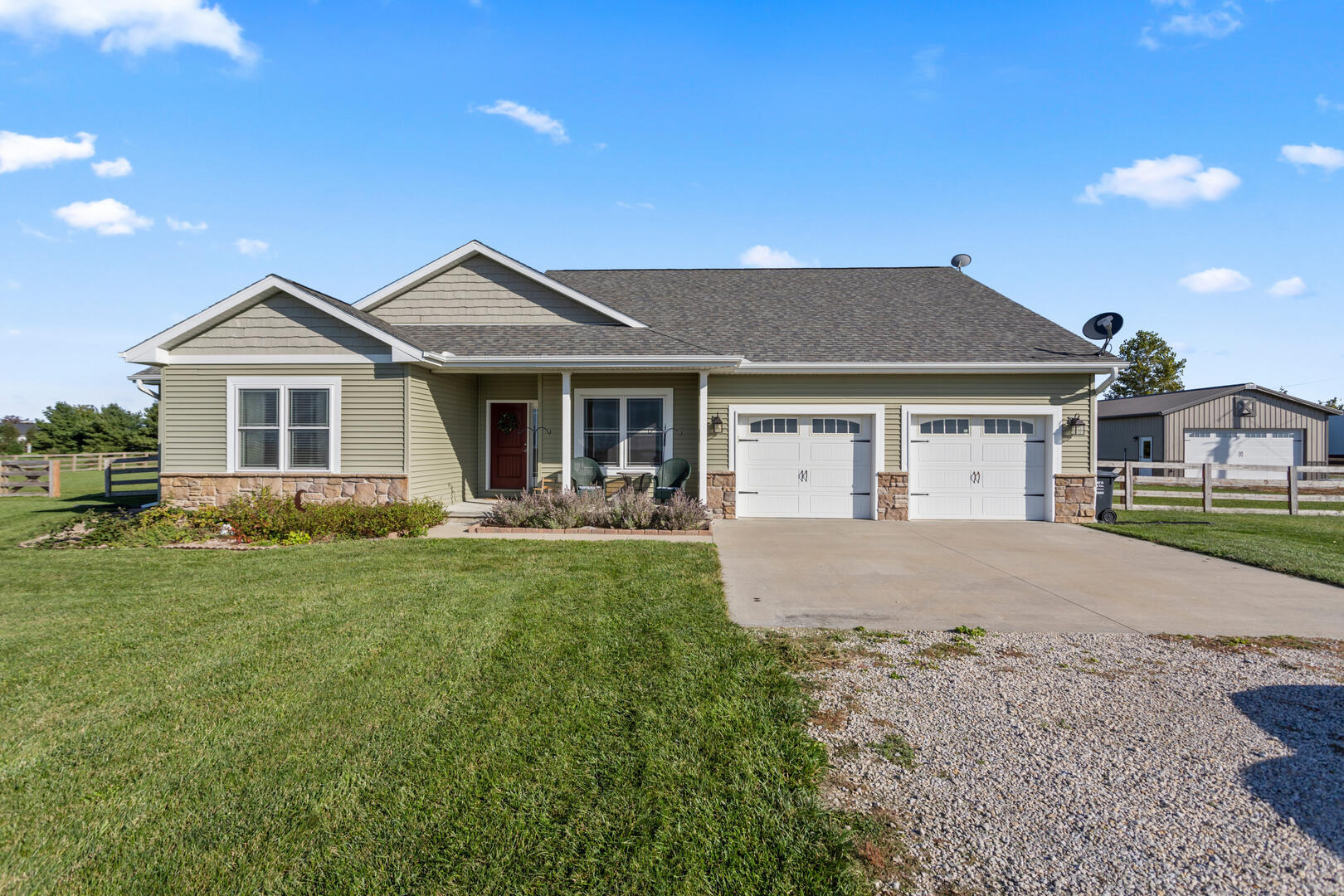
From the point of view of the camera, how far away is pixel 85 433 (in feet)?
110

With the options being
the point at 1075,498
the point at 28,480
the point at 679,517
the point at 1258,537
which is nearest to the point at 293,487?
the point at 679,517

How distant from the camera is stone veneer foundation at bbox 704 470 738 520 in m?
11.9

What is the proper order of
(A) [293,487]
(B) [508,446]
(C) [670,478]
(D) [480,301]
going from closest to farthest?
(A) [293,487] < (C) [670,478] < (D) [480,301] < (B) [508,446]

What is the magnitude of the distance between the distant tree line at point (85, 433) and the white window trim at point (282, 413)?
2978 cm

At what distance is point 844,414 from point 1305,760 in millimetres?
9249

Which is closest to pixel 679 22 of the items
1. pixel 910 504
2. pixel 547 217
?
pixel 547 217

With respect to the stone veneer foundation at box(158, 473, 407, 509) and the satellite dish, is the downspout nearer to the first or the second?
the satellite dish

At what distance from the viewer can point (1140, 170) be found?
1516 cm

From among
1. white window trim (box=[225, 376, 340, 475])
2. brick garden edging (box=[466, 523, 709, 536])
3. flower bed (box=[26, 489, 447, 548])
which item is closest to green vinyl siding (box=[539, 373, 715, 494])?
brick garden edging (box=[466, 523, 709, 536])

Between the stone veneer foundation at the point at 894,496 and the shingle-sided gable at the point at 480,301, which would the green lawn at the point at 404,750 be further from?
the shingle-sided gable at the point at 480,301

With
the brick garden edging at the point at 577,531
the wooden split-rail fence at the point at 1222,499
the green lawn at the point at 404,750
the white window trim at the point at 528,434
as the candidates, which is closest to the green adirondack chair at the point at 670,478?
the brick garden edging at the point at 577,531

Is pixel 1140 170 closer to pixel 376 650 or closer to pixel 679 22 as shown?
pixel 679 22

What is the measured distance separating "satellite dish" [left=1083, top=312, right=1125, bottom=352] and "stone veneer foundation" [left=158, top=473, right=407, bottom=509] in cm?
1326

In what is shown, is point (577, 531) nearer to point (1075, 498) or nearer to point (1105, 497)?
point (1075, 498)
